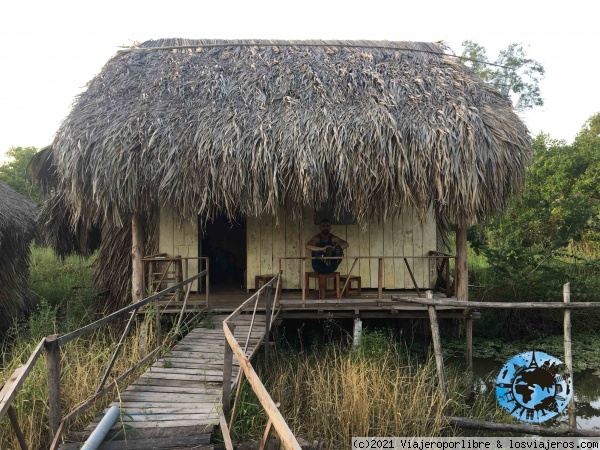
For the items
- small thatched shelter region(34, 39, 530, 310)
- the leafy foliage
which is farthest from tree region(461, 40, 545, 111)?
small thatched shelter region(34, 39, 530, 310)

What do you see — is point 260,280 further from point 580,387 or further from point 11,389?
point 580,387

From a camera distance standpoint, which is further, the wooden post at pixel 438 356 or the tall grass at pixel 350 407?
the wooden post at pixel 438 356

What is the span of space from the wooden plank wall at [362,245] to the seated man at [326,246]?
63cm

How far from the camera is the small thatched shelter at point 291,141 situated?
17.5 ft

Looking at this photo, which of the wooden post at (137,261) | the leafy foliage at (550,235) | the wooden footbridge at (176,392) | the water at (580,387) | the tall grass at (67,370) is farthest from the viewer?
the leafy foliage at (550,235)

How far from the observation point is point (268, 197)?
5.36 meters

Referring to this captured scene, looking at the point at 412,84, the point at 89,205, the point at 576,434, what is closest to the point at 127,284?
the point at 89,205

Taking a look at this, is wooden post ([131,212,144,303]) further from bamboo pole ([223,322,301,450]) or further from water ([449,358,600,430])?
water ([449,358,600,430])

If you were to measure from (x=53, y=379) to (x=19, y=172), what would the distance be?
21.6 meters

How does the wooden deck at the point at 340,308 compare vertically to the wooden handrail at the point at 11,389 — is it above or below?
below

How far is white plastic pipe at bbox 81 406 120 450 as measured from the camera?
2.76m

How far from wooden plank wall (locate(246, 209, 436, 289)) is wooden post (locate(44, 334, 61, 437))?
3899 millimetres

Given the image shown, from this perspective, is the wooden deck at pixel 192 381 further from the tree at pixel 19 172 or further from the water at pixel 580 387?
the tree at pixel 19 172

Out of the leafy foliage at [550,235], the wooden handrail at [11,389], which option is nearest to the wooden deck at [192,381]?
the wooden handrail at [11,389]
